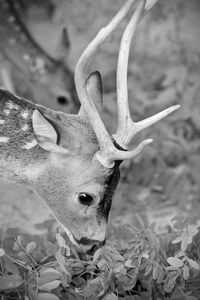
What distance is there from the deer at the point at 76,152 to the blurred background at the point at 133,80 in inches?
55.9

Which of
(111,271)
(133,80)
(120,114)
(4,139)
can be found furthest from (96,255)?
(133,80)

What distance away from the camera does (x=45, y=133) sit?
10.7 feet

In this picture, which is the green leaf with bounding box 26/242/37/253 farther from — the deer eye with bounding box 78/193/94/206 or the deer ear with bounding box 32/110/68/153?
the deer ear with bounding box 32/110/68/153

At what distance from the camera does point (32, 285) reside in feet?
8.66

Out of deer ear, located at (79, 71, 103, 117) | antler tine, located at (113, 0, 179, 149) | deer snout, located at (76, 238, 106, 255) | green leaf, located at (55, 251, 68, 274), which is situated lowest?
deer snout, located at (76, 238, 106, 255)

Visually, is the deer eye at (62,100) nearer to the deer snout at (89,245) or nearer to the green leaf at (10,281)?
the deer snout at (89,245)

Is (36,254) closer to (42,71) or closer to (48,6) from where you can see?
(42,71)

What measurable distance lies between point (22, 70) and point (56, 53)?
17.5 inches

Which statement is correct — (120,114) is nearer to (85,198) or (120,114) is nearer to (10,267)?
(85,198)

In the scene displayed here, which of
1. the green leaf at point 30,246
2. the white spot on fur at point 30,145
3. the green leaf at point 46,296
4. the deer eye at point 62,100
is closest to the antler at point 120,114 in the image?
the white spot on fur at point 30,145

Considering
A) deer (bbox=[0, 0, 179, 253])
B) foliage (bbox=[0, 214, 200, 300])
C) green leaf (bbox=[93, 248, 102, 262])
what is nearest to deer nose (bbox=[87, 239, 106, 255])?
deer (bbox=[0, 0, 179, 253])

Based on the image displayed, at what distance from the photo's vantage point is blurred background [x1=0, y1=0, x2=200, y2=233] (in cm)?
541

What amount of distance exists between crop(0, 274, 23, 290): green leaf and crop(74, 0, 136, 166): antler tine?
86 cm

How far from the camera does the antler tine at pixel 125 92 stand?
3260 millimetres
